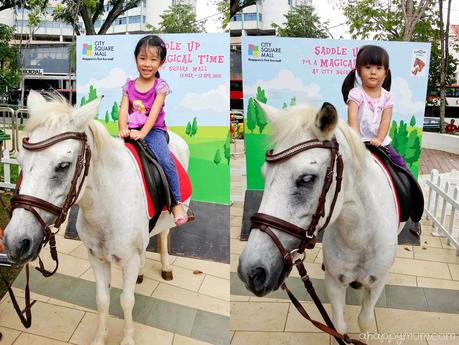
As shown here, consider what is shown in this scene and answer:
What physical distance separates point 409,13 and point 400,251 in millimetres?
1215

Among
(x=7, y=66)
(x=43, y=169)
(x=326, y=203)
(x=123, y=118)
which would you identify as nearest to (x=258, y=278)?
(x=326, y=203)

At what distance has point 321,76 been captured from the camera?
1843 mm

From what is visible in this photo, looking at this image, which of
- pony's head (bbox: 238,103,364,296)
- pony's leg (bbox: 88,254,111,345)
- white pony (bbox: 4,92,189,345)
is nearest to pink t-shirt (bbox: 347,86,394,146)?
pony's head (bbox: 238,103,364,296)

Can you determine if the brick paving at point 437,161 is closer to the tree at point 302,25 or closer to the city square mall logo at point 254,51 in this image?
the tree at point 302,25

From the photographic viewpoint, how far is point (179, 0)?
2096 mm

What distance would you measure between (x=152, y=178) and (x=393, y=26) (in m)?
1.42

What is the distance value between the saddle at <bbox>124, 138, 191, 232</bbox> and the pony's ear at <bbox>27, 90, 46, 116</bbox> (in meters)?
0.47

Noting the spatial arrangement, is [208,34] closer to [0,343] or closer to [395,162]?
[395,162]

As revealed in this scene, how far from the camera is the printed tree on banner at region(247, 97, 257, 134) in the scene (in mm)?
1933

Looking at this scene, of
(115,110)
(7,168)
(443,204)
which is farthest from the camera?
(7,168)

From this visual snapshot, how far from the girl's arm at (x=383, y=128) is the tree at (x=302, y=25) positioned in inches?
18.9

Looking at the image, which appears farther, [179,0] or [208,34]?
[179,0]

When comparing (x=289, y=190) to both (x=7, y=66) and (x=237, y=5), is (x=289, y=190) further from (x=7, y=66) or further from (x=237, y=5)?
(x=7, y=66)

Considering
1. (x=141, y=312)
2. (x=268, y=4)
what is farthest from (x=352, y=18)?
(x=141, y=312)
